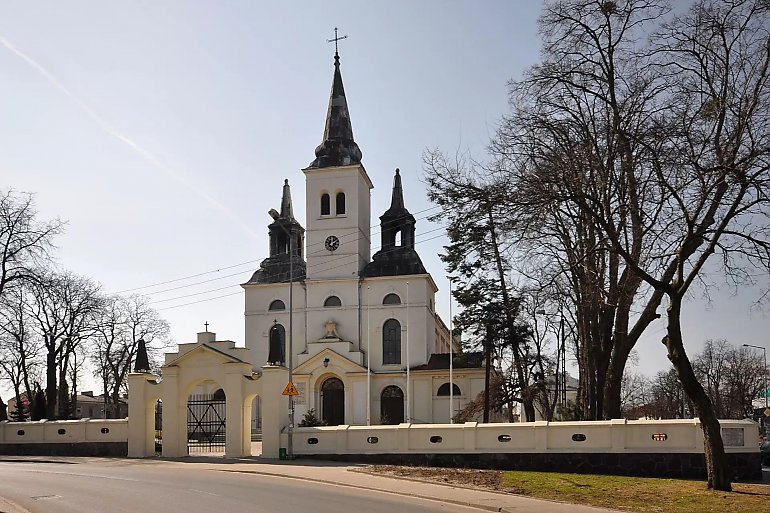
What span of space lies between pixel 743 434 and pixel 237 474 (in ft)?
50.0

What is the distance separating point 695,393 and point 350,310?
39381 millimetres

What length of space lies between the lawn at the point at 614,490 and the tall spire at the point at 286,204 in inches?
1609

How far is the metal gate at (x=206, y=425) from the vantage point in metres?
36.7

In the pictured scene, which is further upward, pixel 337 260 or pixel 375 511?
pixel 337 260

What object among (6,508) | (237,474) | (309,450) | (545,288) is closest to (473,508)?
(545,288)

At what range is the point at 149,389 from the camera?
34.9 metres

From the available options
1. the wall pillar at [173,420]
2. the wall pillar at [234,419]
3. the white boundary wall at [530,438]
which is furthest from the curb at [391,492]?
the wall pillar at [173,420]

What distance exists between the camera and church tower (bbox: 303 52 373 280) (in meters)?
59.8

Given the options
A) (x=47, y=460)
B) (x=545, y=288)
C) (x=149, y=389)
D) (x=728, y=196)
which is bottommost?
(x=47, y=460)

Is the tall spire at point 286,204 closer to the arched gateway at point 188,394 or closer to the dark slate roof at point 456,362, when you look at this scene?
the dark slate roof at point 456,362

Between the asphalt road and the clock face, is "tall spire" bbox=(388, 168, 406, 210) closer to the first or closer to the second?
the clock face

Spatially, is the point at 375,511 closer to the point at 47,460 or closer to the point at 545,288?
the point at 545,288

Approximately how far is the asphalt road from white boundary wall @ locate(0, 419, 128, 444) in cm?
810

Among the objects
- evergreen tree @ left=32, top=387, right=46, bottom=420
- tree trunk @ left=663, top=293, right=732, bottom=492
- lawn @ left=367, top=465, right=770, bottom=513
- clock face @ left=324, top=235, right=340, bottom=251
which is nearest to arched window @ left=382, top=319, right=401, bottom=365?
clock face @ left=324, top=235, right=340, bottom=251
